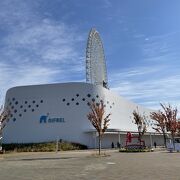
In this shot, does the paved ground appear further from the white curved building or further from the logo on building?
the logo on building

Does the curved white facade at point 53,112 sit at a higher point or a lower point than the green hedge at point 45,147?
higher

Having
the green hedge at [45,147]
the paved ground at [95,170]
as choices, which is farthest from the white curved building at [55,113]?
the paved ground at [95,170]

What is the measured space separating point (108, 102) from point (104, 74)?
8225mm

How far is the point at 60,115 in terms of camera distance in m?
68.2

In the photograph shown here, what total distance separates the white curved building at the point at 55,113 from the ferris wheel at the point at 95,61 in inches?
95.9

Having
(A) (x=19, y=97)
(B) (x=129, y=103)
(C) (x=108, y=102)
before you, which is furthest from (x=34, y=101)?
(B) (x=129, y=103)

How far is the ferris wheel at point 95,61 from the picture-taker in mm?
68625

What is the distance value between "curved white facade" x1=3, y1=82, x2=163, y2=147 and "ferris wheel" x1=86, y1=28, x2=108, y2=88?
9.45 feet

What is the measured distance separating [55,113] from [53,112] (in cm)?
50

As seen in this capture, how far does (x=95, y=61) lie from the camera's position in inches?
2813

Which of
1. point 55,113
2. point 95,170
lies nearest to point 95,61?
point 55,113

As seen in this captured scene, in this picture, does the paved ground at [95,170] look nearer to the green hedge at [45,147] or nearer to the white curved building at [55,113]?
the green hedge at [45,147]

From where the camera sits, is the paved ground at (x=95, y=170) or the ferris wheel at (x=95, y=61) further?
the ferris wheel at (x=95, y=61)

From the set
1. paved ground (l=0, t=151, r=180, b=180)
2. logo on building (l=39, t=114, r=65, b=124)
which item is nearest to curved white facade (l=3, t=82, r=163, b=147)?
logo on building (l=39, t=114, r=65, b=124)
